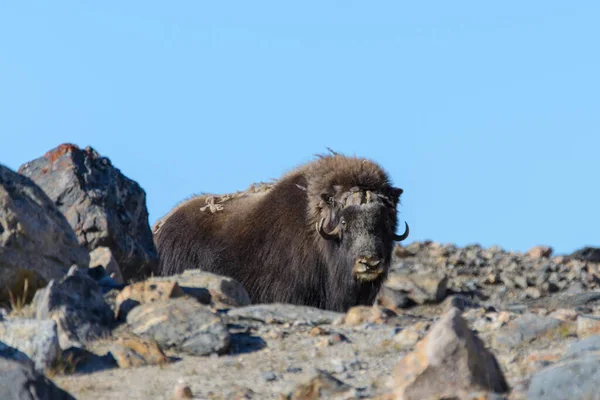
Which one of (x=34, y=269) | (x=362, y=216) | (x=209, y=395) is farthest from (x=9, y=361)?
(x=362, y=216)

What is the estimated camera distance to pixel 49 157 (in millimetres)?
9750

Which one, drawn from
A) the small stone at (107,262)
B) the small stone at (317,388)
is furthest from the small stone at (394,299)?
the small stone at (317,388)

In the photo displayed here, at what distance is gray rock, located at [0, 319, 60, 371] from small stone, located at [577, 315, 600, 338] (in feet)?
9.05

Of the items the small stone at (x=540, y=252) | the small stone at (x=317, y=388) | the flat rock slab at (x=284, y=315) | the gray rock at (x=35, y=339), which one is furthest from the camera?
the small stone at (x=540, y=252)

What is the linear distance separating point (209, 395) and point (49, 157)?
4484 millimetres

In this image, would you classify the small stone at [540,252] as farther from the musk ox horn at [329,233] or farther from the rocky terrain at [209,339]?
the rocky terrain at [209,339]

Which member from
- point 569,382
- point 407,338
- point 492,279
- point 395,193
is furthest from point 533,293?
point 569,382

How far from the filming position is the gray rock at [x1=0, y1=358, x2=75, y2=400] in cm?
539

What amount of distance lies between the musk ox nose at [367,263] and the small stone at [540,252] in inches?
248

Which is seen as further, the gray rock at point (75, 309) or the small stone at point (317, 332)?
the small stone at point (317, 332)

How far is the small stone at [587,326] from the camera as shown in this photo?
6.49 metres

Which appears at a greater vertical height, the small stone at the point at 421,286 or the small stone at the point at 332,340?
the small stone at the point at 421,286

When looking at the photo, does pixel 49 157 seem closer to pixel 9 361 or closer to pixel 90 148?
pixel 90 148

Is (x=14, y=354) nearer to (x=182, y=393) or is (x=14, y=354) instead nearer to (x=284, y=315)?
(x=182, y=393)
